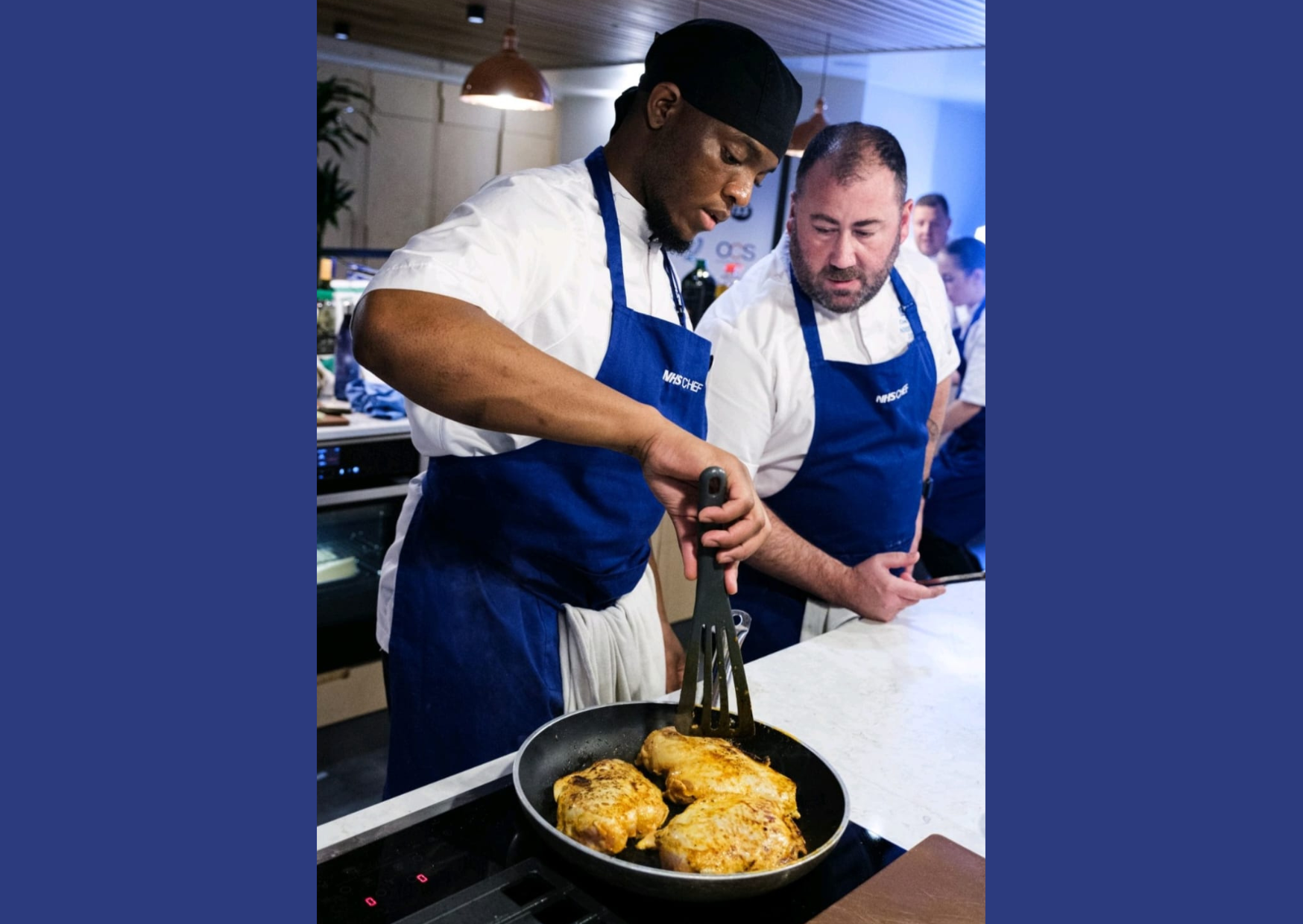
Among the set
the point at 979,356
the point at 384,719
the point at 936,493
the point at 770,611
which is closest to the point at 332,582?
the point at 384,719

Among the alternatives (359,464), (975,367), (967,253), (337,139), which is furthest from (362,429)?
(975,367)

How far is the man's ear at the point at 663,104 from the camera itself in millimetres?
1293

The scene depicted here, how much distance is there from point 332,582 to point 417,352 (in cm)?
121

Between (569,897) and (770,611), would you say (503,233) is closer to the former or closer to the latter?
(569,897)

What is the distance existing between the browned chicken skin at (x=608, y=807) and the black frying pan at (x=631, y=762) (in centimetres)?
2

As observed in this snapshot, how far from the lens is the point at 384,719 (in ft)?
7.38

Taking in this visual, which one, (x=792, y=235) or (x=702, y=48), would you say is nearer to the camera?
(x=702, y=48)

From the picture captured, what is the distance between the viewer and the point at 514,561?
1.34 metres

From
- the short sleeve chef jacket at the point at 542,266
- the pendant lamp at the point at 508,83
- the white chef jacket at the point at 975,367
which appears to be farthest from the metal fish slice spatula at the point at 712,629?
→ the white chef jacket at the point at 975,367

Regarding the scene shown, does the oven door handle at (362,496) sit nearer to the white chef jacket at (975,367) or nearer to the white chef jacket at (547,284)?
the white chef jacket at (547,284)

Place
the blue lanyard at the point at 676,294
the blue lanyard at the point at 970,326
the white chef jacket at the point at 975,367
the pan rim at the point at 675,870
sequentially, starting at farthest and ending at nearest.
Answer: the white chef jacket at the point at 975,367 → the blue lanyard at the point at 970,326 → the blue lanyard at the point at 676,294 → the pan rim at the point at 675,870

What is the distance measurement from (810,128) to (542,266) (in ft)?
2.41

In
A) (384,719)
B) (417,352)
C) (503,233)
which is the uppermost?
(503,233)

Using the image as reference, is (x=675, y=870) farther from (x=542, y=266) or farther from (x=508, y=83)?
(x=508, y=83)
